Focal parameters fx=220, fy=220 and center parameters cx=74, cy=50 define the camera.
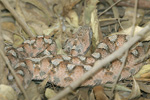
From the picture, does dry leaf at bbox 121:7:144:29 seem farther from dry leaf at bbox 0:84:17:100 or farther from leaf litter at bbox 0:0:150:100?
dry leaf at bbox 0:84:17:100

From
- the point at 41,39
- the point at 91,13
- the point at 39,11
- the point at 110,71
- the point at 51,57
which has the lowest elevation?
the point at 110,71

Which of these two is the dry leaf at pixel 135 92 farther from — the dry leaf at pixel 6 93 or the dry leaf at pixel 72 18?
the dry leaf at pixel 72 18

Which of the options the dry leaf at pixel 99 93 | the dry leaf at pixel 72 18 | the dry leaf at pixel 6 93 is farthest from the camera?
the dry leaf at pixel 72 18

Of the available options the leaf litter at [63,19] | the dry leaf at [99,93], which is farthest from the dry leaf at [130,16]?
the dry leaf at [99,93]

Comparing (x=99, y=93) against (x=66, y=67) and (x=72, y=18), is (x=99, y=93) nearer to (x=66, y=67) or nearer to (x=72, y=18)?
(x=66, y=67)

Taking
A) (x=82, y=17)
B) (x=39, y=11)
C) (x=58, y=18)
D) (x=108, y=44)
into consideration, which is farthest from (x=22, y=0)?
(x=108, y=44)

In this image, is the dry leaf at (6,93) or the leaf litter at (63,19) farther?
the leaf litter at (63,19)

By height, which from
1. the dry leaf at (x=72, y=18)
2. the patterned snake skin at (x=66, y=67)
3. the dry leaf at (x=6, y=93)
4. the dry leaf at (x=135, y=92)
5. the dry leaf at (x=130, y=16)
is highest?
the dry leaf at (x=72, y=18)

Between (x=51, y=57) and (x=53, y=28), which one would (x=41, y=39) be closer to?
(x=53, y=28)
